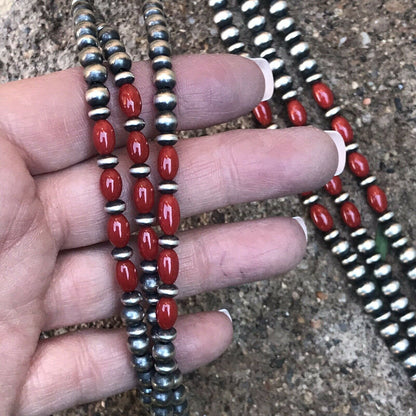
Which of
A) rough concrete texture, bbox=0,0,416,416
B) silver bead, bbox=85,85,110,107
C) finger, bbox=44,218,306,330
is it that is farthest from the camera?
rough concrete texture, bbox=0,0,416,416

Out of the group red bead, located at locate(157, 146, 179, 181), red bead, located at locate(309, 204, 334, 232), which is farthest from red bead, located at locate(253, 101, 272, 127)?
red bead, located at locate(157, 146, 179, 181)

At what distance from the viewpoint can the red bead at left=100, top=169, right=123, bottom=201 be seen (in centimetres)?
131

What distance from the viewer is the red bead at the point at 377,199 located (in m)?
1.55

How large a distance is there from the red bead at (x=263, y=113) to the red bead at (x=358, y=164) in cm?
21

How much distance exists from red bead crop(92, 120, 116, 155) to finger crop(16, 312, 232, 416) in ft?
1.34

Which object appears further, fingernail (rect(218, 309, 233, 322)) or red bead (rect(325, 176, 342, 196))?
red bead (rect(325, 176, 342, 196))

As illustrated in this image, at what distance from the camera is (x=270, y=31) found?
1654 millimetres

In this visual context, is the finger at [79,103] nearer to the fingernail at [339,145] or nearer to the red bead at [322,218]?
the fingernail at [339,145]

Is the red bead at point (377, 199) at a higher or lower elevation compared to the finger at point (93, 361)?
higher

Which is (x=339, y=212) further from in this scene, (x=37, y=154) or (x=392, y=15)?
(x=37, y=154)

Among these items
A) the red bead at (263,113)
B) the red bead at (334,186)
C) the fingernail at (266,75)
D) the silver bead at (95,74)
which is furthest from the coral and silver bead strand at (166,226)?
the red bead at (334,186)

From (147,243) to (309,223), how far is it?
0.47 m

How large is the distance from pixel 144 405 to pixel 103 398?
110 mm

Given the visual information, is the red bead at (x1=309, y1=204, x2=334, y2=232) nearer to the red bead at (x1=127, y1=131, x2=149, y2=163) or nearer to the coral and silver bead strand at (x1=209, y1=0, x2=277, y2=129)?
the coral and silver bead strand at (x1=209, y1=0, x2=277, y2=129)
